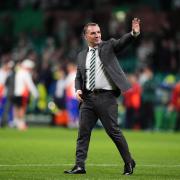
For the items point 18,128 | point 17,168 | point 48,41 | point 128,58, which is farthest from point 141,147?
point 48,41

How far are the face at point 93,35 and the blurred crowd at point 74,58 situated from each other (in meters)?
16.1

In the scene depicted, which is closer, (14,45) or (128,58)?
(128,58)

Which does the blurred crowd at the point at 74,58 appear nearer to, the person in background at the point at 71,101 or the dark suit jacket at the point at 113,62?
the person in background at the point at 71,101

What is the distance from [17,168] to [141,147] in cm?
696

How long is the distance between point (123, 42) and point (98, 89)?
101 centimetres

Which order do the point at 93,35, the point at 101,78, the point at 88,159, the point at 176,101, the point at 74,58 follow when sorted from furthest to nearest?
the point at 74,58
the point at 176,101
the point at 88,159
the point at 101,78
the point at 93,35

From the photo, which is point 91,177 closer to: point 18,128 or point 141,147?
point 141,147

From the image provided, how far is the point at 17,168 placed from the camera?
1384 cm

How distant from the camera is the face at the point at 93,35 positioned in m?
13.0

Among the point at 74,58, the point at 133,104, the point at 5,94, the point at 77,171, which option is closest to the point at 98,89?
the point at 77,171

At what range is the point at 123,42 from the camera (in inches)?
496

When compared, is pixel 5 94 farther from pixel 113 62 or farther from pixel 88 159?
pixel 113 62

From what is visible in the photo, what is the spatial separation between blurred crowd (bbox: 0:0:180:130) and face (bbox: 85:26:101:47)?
1611 cm

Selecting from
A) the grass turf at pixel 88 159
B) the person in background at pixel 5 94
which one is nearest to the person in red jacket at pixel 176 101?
the grass turf at pixel 88 159
